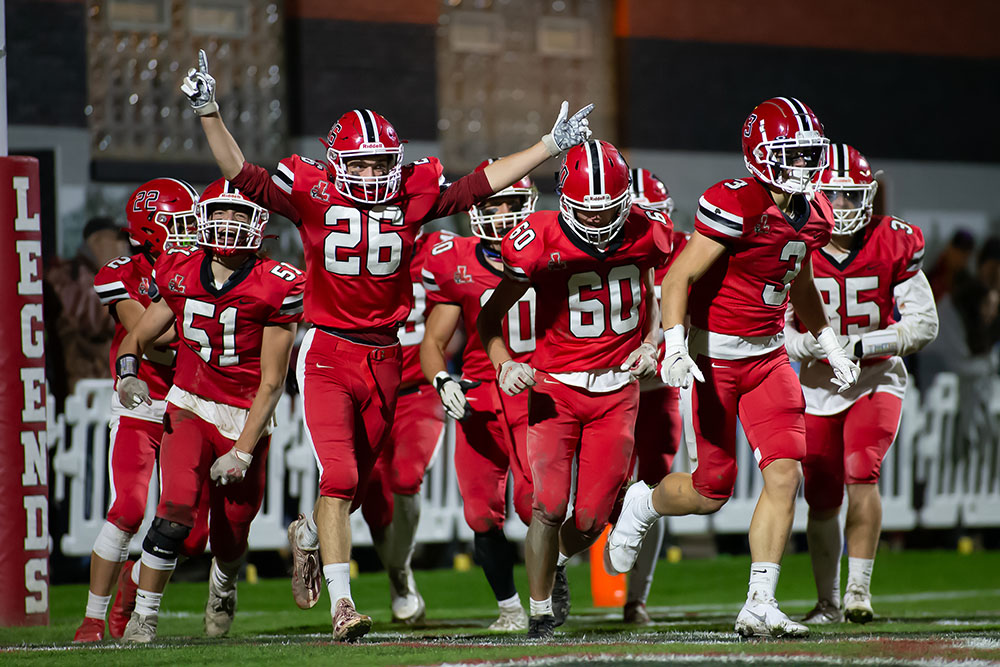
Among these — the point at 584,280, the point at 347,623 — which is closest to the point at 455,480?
the point at 584,280

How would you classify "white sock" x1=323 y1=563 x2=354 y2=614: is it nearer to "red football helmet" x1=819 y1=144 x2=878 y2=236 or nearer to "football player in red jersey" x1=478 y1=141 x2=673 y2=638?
"football player in red jersey" x1=478 y1=141 x2=673 y2=638

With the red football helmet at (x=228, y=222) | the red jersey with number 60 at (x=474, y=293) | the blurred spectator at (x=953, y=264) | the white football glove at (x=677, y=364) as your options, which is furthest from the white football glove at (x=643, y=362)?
the blurred spectator at (x=953, y=264)

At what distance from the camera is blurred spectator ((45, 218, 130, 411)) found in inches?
324

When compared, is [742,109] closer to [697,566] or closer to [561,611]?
[697,566]

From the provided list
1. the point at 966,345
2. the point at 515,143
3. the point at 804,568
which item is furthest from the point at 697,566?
the point at 515,143

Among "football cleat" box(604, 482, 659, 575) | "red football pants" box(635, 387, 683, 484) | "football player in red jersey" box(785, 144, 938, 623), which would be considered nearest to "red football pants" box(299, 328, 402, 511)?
"football cleat" box(604, 482, 659, 575)

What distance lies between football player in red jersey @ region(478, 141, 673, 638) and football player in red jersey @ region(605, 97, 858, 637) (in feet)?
0.84

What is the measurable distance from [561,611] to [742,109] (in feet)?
21.2

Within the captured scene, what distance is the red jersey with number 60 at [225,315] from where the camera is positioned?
5.29 metres

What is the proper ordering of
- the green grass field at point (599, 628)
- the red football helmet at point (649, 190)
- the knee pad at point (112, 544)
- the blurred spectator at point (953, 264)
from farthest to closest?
the blurred spectator at point (953, 264)
the red football helmet at point (649, 190)
the knee pad at point (112, 544)
the green grass field at point (599, 628)

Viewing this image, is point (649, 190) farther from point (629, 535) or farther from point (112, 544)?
point (112, 544)

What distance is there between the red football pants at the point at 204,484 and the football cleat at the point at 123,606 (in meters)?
0.39

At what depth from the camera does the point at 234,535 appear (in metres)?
5.48

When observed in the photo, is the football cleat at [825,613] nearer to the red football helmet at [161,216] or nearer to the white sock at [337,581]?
the white sock at [337,581]
